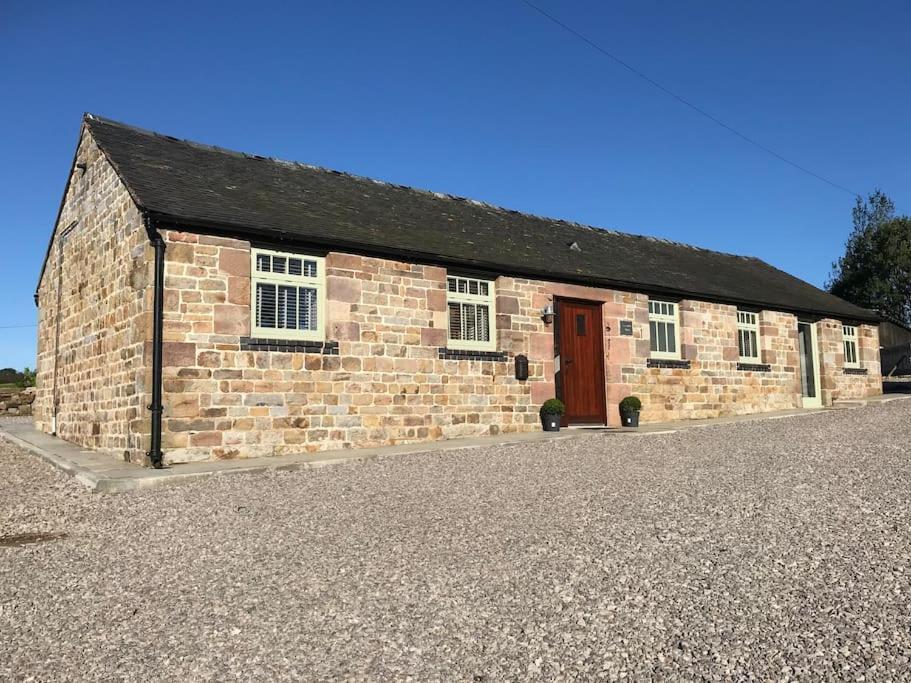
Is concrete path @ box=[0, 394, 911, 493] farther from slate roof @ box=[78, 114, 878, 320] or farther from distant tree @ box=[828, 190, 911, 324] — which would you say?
distant tree @ box=[828, 190, 911, 324]

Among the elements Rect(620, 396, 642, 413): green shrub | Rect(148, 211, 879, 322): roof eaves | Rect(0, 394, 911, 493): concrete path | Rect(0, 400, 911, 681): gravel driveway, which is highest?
Rect(148, 211, 879, 322): roof eaves

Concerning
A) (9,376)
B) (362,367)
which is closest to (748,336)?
(362,367)

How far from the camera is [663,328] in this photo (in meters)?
15.1

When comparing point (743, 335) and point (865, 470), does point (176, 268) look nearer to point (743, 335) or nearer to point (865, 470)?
point (865, 470)

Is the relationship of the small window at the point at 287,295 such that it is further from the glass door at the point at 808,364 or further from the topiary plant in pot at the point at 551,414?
the glass door at the point at 808,364

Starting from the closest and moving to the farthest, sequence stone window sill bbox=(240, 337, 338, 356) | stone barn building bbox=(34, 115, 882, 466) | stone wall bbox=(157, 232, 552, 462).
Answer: stone wall bbox=(157, 232, 552, 462)
stone barn building bbox=(34, 115, 882, 466)
stone window sill bbox=(240, 337, 338, 356)

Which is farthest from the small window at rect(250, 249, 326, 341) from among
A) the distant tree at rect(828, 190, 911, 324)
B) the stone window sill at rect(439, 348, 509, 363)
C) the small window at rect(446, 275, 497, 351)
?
the distant tree at rect(828, 190, 911, 324)

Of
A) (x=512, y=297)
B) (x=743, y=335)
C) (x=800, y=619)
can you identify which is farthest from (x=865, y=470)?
(x=743, y=335)

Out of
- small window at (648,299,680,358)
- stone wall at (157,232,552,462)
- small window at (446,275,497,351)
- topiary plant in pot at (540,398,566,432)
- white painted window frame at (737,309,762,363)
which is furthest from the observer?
white painted window frame at (737,309,762,363)

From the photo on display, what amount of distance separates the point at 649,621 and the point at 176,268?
8.07 metres

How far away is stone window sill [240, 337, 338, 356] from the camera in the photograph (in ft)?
31.7

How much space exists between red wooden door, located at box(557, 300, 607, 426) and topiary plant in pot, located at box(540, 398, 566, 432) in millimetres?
660

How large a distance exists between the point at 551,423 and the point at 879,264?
3565 cm

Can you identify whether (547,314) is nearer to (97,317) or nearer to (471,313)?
(471,313)
